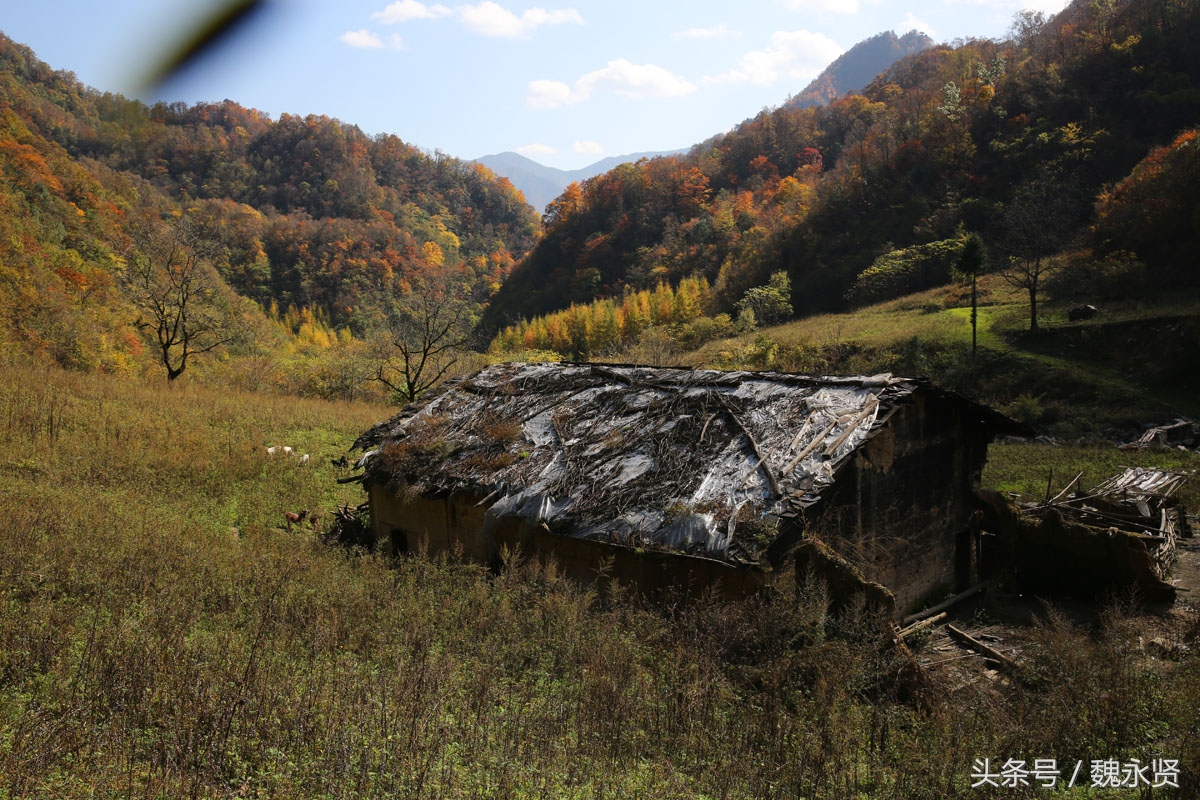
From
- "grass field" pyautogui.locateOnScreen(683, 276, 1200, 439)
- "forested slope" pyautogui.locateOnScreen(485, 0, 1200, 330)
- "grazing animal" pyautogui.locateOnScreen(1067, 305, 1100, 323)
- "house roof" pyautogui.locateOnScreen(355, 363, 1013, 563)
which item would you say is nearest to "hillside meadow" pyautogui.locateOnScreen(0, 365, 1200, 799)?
"house roof" pyautogui.locateOnScreen(355, 363, 1013, 563)

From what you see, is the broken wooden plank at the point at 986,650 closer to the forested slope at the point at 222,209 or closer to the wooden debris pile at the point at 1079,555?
the wooden debris pile at the point at 1079,555

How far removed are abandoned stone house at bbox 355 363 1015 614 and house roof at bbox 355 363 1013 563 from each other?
0.09 ft

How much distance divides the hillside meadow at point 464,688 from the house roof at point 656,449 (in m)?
0.93

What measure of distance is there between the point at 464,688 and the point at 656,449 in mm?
5027

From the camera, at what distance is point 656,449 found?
9.94m

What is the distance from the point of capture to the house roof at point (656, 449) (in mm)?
8469

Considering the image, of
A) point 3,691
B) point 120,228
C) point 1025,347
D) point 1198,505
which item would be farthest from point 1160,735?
point 120,228

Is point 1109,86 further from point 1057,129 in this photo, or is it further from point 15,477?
point 15,477

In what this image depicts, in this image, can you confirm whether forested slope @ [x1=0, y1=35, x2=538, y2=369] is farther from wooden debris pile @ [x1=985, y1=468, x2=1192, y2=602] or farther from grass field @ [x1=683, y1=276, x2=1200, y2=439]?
wooden debris pile @ [x1=985, y1=468, x2=1192, y2=602]

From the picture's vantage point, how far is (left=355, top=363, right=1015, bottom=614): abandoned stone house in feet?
27.3

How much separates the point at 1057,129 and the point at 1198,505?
46.1 meters

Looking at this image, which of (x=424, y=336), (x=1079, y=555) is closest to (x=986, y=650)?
(x=1079, y=555)

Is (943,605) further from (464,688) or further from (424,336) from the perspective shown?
(424,336)

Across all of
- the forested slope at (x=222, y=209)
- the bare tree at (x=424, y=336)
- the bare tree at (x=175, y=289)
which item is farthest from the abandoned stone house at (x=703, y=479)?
the forested slope at (x=222, y=209)
